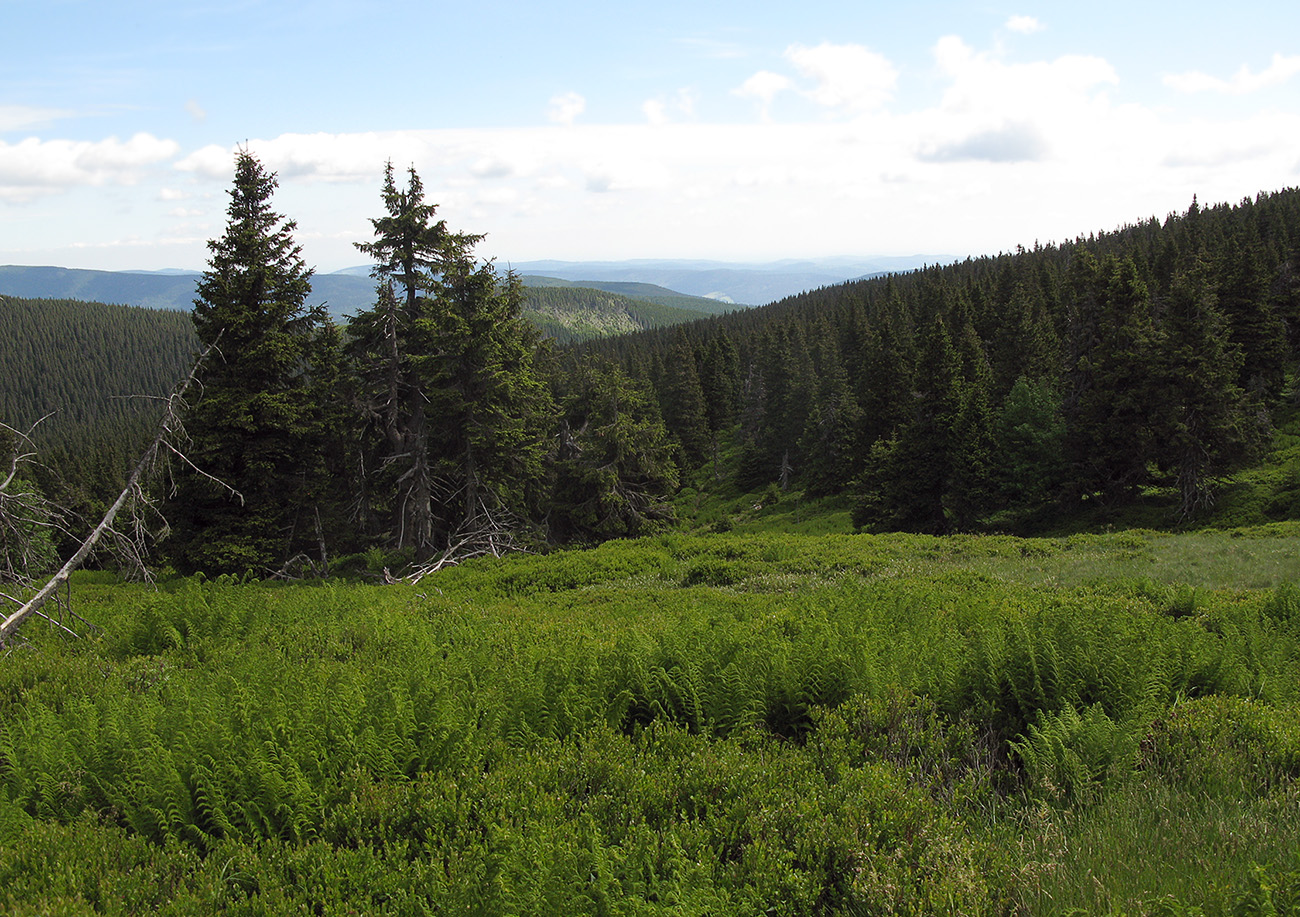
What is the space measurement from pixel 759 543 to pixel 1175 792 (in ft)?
51.5

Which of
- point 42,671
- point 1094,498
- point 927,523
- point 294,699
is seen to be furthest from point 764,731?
point 1094,498

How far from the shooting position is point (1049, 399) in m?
39.8

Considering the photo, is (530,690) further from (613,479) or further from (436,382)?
(613,479)

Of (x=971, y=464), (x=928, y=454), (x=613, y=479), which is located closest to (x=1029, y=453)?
(x=971, y=464)

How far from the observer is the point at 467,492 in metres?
25.0

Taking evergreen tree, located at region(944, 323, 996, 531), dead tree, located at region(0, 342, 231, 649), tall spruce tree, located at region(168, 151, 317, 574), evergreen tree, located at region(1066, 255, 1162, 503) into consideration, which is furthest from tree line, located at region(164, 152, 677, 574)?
evergreen tree, located at region(1066, 255, 1162, 503)

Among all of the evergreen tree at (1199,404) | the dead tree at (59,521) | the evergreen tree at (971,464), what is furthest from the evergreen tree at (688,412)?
the dead tree at (59,521)

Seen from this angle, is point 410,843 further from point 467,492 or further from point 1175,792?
point 467,492

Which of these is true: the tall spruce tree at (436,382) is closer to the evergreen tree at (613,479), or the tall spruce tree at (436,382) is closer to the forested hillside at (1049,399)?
the evergreen tree at (613,479)

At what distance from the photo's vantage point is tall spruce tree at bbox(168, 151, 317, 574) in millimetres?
20953

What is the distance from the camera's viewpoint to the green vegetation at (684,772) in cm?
361

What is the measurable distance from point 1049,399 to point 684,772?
42.6 metres

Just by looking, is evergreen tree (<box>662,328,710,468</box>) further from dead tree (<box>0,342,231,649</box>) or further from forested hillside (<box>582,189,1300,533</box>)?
dead tree (<box>0,342,231,649</box>)

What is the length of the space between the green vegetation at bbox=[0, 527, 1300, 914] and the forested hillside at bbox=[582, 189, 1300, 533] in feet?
102
